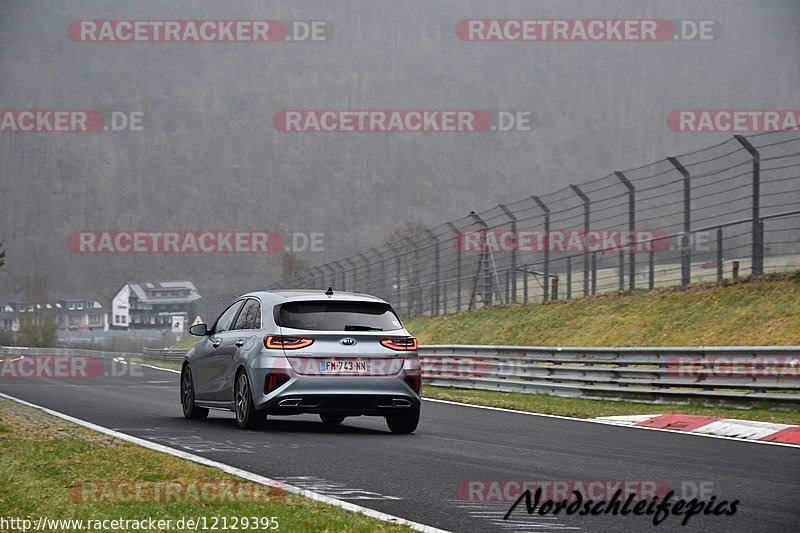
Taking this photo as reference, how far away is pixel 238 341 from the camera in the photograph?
511 inches

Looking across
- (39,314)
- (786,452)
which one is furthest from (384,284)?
(39,314)

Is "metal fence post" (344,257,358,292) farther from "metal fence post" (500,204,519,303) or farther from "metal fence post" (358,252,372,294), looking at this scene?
"metal fence post" (500,204,519,303)

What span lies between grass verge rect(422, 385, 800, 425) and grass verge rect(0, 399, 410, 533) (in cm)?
781

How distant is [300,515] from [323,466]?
270 centimetres

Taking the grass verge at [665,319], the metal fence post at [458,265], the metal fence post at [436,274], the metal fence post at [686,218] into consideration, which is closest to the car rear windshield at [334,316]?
the grass verge at [665,319]

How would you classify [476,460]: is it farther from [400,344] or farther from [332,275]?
[332,275]

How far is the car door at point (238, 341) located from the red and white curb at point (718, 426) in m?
4.76

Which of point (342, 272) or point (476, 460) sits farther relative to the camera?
point (342, 272)

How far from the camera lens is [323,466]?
9352mm

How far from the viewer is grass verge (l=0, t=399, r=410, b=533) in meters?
6.51

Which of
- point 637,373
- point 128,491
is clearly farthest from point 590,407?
point 128,491

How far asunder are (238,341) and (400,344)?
5.96 feet

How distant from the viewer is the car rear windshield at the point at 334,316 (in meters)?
12.5

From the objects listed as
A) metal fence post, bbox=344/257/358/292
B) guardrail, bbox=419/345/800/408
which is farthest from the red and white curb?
metal fence post, bbox=344/257/358/292
